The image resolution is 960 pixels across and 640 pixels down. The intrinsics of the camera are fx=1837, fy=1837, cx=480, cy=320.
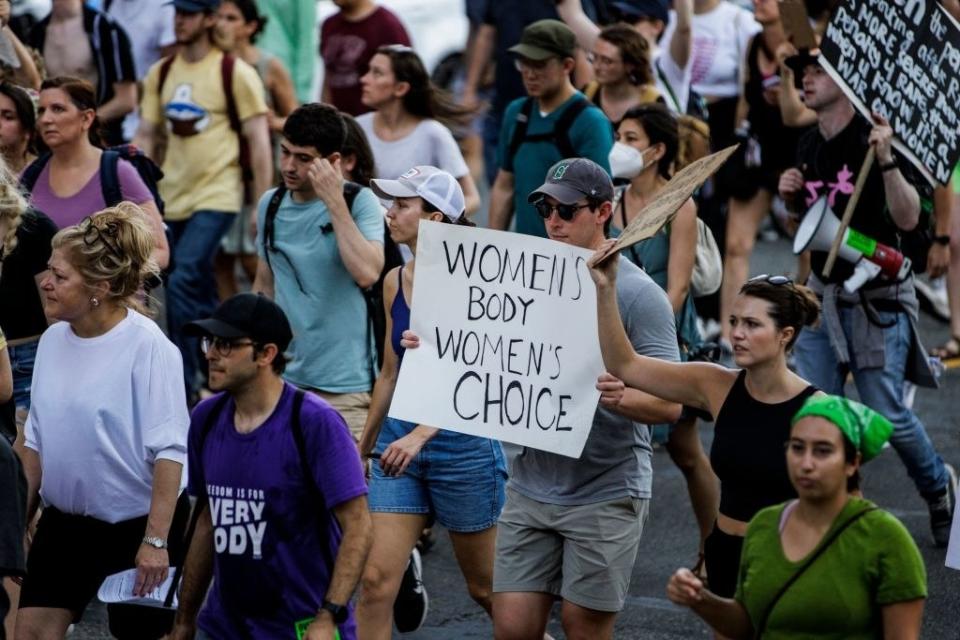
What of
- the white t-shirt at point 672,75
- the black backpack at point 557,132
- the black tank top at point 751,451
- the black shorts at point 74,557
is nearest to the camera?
the black tank top at point 751,451

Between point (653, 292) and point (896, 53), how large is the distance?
8.90ft

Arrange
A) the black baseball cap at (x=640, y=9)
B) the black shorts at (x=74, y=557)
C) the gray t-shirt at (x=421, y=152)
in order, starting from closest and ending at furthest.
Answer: the black shorts at (x=74, y=557) < the gray t-shirt at (x=421, y=152) < the black baseball cap at (x=640, y=9)

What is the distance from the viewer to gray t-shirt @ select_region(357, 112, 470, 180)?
344 inches

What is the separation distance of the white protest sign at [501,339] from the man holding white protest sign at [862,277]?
7.23 feet

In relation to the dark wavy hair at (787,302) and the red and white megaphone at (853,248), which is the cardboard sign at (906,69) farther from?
the dark wavy hair at (787,302)

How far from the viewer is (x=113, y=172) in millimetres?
7645

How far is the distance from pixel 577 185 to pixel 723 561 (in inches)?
49.9

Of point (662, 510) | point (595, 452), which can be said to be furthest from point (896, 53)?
point (595, 452)

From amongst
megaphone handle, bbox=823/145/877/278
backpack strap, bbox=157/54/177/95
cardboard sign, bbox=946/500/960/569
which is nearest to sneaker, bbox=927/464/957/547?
megaphone handle, bbox=823/145/877/278

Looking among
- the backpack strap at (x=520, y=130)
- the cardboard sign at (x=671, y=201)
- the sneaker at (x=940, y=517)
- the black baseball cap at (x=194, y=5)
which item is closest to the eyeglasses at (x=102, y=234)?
the cardboard sign at (x=671, y=201)

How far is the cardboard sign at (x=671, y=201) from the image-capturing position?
5.10 m

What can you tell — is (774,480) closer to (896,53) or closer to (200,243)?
(896,53)

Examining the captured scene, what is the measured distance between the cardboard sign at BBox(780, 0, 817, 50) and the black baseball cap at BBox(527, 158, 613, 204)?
3050 millimetres

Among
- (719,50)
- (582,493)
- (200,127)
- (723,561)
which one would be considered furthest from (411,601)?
(719,50)
